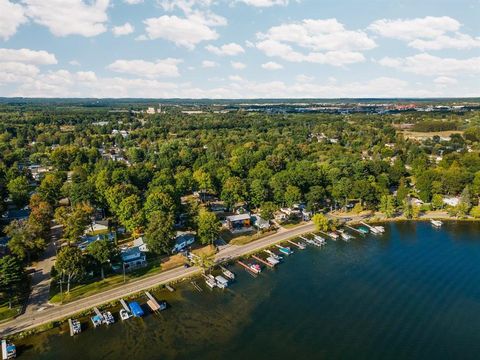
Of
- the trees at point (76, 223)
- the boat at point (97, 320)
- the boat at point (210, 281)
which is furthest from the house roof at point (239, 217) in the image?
the boat at point (97, 320)

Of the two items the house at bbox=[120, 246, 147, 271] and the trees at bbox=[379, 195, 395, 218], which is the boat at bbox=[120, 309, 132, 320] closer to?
the house at bbox=[120, 246, 147, 271]

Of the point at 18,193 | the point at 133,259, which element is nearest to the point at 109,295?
the point at 133,259

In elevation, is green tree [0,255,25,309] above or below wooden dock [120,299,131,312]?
above

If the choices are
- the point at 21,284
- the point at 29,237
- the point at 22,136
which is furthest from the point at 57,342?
the point at 22,136

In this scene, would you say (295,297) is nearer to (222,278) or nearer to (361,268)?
(222,278)

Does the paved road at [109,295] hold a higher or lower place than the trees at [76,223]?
lower

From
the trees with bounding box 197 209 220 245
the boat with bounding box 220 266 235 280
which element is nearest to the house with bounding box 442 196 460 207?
the trees with bounding box 197 209 220 245

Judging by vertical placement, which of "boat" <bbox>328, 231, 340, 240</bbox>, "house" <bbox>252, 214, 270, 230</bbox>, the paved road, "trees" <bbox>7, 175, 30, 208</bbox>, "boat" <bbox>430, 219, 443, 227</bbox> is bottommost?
the paved road

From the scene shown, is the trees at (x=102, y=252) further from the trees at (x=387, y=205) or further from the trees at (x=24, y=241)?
the trees at (x=387, y=205)
